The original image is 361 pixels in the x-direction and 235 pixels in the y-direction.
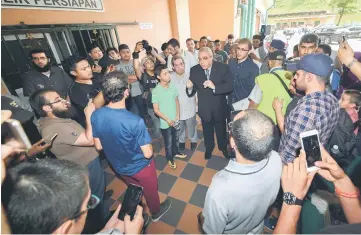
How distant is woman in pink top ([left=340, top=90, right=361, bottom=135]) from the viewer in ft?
8.13

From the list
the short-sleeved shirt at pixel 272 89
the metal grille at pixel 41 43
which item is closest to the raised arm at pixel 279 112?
the short-sleeved shirt at pixel 272 89

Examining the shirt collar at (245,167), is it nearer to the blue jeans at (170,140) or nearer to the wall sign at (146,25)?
the blue jeans at (170,140)

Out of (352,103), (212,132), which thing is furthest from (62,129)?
(352,103)

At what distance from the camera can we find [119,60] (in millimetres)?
4902

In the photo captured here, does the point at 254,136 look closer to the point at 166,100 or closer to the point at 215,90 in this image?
the point at 215,90

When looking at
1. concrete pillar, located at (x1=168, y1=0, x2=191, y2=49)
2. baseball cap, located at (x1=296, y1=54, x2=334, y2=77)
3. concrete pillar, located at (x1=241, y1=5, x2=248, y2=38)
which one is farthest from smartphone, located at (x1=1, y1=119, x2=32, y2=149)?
concrete pillar, located at (x1=241, y1=5, x2=248, y2=38)

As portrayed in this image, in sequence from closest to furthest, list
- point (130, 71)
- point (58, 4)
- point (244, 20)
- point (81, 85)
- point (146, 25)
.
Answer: point (81, 85) → point (58, 4) → point (130, 71) → point (146, 25) → point (244, 20)

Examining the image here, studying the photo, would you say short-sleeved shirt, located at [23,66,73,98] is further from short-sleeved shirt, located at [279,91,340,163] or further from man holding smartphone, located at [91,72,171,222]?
short-sleeved shirt, located at [279,91,340,163]

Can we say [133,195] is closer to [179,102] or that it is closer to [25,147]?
[25,147]

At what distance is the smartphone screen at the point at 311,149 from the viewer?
1.28 metres

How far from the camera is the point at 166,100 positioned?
3211 millimetres

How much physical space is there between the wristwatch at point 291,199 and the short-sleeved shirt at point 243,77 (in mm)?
2359

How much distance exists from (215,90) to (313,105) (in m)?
1.51

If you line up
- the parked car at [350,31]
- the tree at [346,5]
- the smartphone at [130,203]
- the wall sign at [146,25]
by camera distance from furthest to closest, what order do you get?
the tree at [346,5]
the parked car at [350,31]
the wall sign at [146,25]
the smartphone at [130,203]
